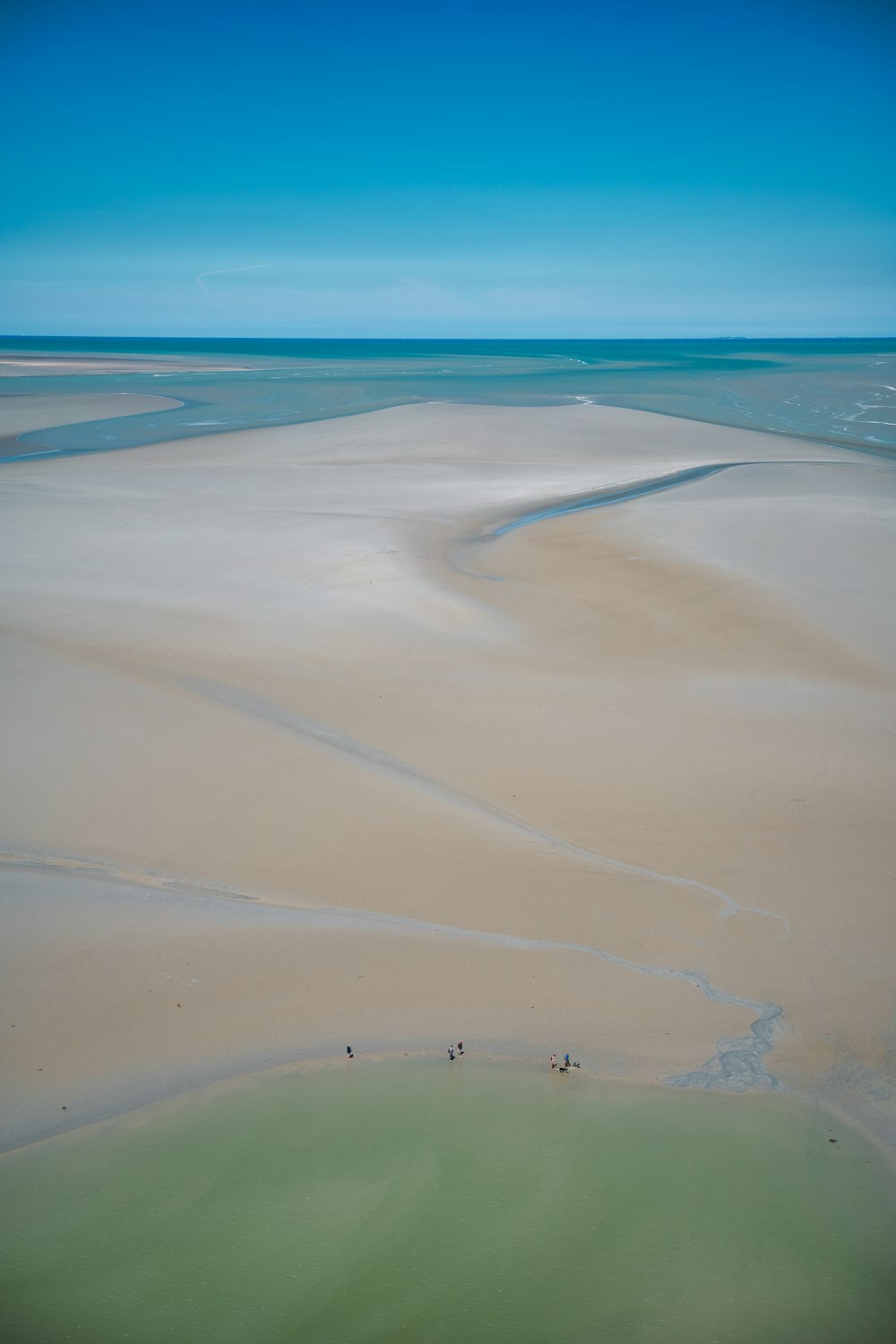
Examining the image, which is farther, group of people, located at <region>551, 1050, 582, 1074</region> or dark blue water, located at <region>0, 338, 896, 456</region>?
dark blue water, located at <region>0, 338, 896, 456</region>

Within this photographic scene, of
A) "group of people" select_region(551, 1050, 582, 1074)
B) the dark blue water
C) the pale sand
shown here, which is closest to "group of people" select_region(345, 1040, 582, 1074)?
"group of people" select_region(551, 1050, 582, 1074)

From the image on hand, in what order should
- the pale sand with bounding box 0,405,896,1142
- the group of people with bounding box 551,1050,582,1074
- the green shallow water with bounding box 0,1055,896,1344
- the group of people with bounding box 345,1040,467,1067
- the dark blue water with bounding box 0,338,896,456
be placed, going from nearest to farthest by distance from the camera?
1. the green shallow water with bounding box 0,1055,896,1344
2. the group of people with bounding box 551,1050,582,1074
3. the group of people with bounding box 345,1040,467,1067
4. the pale sand with bounding box 0,405,896,1142
5. the dark blue water with bounding box 0,338,896,456

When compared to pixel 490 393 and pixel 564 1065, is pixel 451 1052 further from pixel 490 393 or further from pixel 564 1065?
pixel 490 393

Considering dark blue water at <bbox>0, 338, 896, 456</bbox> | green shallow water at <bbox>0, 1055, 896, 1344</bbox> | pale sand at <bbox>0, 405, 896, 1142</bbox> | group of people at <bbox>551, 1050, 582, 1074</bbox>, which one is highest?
dark blue water at <bbox>0, 338, 896, 456</bbox>

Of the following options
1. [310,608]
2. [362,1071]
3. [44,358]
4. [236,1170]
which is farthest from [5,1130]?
[44,358]

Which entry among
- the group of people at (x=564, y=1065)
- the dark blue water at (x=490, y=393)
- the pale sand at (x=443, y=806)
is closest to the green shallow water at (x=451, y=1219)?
the group of people at (x=564, y=1065)

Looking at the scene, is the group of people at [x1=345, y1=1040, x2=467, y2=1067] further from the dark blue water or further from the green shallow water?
the dark blue water

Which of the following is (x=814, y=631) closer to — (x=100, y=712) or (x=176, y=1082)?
(x=100, y=712)
